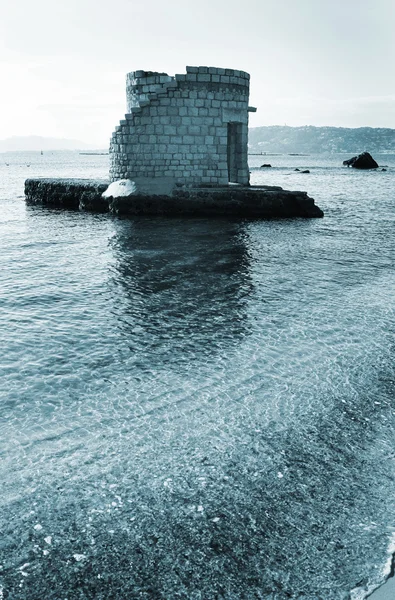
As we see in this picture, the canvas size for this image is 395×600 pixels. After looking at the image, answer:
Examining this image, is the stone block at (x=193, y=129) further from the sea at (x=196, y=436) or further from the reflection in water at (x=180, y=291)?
the sea at (x=196, y=436)

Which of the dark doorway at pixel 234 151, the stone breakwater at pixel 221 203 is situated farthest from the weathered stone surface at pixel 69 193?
the dark doorway at pixel 234 151

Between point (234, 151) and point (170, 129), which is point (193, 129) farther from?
point (234, 151)

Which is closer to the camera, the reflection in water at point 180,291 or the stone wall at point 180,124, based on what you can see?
the reflection in water at point 180,291

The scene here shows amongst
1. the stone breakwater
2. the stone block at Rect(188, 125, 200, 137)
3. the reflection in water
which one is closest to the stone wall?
the stone block at Rect(188, 125, 200, 137)

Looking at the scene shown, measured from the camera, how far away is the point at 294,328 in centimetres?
586

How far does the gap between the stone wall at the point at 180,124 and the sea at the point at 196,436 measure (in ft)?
26.1

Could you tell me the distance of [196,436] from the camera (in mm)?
3715

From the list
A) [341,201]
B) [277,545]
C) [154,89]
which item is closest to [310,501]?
[277,545]

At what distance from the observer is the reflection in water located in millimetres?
5488

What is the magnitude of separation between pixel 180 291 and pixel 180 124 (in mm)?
9149

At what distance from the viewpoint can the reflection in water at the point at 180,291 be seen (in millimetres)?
5488

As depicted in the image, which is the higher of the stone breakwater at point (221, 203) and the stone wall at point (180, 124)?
the stone wall at point (180, 124)

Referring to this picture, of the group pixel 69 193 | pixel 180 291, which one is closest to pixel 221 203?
pixel 69 193

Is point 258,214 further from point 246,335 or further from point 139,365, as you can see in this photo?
point 139,365
